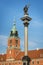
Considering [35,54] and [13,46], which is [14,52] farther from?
[35,54]

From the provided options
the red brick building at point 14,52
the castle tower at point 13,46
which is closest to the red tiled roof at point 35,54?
the red brick building at point 14,52

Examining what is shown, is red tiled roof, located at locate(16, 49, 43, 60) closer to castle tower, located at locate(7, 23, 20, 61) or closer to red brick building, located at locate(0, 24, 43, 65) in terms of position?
red brick building, located at locate(0, 24, 43, 65)

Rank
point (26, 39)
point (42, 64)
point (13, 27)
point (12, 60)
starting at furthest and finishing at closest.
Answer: point (13, 27), point (12, 60), point (42, 64), point (26, 39)

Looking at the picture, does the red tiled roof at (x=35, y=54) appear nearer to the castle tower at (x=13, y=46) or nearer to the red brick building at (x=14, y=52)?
the red brick building at (x=14, y=52)

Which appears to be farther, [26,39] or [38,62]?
[38,62]

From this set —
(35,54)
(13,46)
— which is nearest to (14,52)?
(13,46)

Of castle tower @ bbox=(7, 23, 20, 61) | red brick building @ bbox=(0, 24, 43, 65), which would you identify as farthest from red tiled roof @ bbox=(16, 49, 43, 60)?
castle tower @ bbox=(7, 23, 20, 61)

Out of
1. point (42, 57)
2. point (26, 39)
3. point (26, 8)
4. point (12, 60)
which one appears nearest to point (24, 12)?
point (26, 8)

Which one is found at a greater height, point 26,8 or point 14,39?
point 14,39

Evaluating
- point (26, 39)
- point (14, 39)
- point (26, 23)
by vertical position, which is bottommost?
point (26, 39)

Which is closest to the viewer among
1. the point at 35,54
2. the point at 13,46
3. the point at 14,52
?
the point at 35,54

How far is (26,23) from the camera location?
2357 inches

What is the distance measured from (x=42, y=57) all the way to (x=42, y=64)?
293 centimetres

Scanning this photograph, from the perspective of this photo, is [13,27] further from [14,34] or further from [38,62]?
[38,62]
